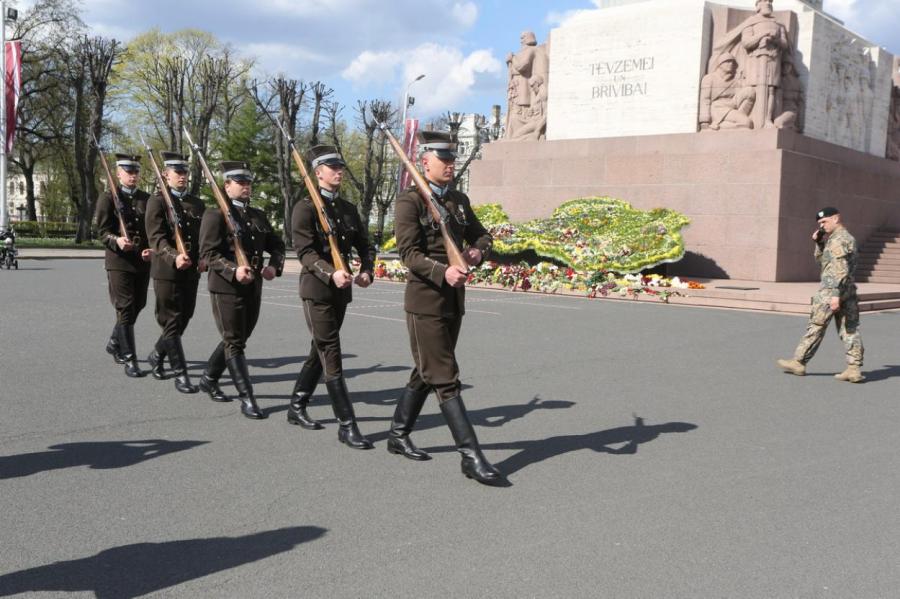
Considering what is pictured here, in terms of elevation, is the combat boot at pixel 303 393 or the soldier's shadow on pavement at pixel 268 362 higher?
the combat boot at pixel 303 393

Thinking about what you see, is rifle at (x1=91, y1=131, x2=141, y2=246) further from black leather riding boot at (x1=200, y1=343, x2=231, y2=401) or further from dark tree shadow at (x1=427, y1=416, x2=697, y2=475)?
dark tree shadow at (x1=427, y1=416, x2=697, y2=475)

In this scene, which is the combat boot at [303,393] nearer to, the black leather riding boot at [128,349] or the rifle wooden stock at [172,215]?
the rifle wooden stock at [172,215]

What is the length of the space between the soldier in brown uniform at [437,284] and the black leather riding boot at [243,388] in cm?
163

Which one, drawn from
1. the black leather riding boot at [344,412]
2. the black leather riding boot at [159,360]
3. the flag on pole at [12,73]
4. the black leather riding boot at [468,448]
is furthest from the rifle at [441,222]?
the flag on pole at [12,73]

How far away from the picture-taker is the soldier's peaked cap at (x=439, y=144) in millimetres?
4887

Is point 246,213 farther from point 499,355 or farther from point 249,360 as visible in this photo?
point 499,355

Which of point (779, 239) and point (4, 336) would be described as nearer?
point (4, 336)

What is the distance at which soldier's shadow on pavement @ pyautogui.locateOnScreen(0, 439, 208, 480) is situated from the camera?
4688mm

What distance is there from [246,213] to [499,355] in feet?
12.2

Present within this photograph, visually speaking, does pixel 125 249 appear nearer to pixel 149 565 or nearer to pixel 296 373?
pixel 296 373

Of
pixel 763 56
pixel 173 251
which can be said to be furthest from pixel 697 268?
pixel 173 251

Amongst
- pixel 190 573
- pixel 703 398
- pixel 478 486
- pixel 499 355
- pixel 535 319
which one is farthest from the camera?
pixel 535 319

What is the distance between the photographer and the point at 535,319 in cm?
1296

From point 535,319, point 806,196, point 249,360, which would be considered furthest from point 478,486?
point 806,196
